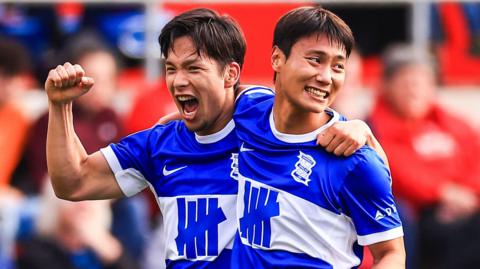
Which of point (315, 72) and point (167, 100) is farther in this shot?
point (167, 100)

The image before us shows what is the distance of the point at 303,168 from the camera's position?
6250mm

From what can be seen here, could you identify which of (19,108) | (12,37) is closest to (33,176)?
(19,108)

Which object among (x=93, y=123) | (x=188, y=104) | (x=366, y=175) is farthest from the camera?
(x=93, y=123)


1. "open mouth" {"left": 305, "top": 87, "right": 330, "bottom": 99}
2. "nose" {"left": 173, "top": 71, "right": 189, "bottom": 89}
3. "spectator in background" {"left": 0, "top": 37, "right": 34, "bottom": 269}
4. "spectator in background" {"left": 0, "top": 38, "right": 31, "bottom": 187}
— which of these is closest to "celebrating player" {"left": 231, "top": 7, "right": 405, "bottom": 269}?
"open mouth" {"left": 305, "top": 87, "right": 330, "bottom": 99}

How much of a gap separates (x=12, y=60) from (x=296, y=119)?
443 centimetres

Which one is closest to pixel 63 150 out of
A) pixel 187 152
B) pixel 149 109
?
pixel 187 152

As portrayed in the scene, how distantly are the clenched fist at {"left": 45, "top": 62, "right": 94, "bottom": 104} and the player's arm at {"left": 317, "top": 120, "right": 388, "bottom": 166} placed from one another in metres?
1.07

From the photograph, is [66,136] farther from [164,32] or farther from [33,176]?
[33,176]

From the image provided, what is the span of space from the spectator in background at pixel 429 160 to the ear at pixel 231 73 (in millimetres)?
3784

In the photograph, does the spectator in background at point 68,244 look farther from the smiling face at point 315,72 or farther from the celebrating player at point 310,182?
the smiling face at point 315,72

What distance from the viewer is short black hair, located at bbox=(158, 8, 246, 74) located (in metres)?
6.58

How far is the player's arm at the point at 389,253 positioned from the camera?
615 centimetres

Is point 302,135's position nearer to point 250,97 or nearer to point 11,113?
point 250,97

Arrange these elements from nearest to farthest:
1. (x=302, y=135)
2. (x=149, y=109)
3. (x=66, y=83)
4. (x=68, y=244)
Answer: (x=302, y=135), (x=66, y=83), (x=68, y=244), (x=149, y=109)
